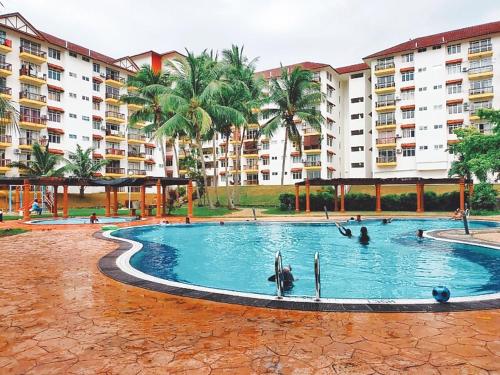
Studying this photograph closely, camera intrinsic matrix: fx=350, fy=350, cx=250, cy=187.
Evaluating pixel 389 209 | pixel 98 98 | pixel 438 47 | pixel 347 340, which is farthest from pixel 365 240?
pixel 98 98

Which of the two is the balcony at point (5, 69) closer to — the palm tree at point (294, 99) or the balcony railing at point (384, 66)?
the palm tree at point (294, 99)

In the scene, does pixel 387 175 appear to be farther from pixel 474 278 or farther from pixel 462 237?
pixel 474 278

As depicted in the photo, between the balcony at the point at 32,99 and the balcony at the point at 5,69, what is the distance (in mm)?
2403

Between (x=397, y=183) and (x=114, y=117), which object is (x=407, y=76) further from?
(x=114, y=117)

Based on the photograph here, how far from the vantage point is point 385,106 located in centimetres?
4994

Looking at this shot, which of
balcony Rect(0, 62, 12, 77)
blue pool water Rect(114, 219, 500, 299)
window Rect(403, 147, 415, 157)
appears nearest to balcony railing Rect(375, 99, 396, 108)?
window Rect(403, 147, 415, 157)

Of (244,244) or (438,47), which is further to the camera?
(438,47)

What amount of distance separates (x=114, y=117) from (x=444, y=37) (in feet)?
157

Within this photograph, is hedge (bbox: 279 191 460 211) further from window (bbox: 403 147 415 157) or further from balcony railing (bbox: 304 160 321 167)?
window (bbox: 403 147 415 157)

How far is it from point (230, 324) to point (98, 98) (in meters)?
52.8

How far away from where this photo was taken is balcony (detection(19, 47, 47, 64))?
138 feet

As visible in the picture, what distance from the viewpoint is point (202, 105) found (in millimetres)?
28266

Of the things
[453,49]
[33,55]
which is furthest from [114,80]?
[453,49]

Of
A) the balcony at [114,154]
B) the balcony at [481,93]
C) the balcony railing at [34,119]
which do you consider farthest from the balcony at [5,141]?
the balcony at [481,93]
